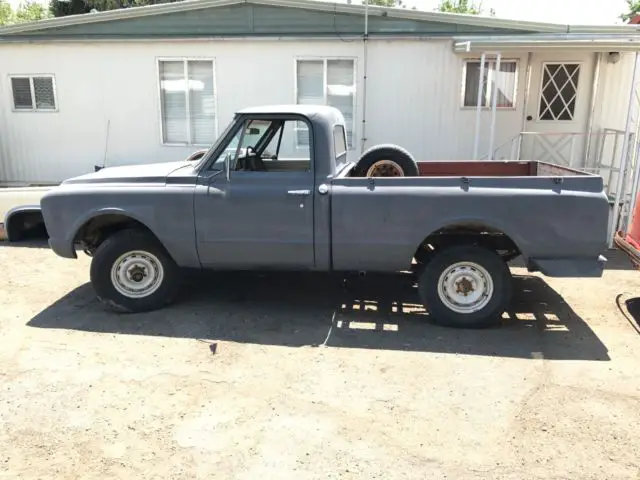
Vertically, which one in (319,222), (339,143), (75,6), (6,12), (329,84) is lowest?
(319,222)

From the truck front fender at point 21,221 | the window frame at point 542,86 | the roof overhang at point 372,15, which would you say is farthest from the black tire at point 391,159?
the window frame at point 542,86

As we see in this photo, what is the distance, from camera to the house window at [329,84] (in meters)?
10.2

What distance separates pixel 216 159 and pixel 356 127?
5463 millimetres

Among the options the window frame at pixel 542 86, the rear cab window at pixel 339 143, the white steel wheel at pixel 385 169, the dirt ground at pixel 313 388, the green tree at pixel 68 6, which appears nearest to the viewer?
the dirt ground at pixel 313 388

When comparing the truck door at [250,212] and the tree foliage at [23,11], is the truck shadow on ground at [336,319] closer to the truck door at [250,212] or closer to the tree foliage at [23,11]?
the truck door at [250,212]

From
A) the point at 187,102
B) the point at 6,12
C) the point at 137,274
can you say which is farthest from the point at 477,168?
the point at 6,12

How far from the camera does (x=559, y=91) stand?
10.3 meters

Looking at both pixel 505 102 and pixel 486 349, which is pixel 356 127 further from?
pixel 486 349

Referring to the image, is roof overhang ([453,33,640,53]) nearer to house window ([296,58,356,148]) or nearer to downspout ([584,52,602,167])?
downspout ([584,52,602,167])

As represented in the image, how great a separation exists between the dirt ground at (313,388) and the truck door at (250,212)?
0.63 metres

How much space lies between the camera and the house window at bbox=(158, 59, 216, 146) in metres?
10.6

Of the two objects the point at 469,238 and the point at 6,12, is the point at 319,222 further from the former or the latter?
the point at 6,12

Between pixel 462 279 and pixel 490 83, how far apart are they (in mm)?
6234

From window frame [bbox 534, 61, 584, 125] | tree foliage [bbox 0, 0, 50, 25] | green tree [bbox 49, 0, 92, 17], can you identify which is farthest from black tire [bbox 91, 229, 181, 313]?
tree foliage [bbox 0, 0, 50, 25]
